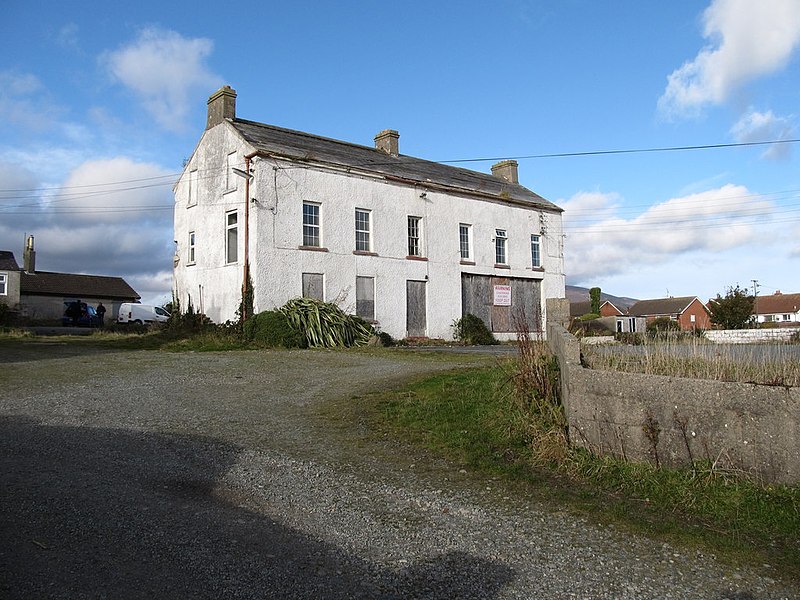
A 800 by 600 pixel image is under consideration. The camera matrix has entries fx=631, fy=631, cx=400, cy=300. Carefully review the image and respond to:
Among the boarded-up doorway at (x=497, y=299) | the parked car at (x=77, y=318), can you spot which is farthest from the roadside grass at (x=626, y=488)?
the parked car at (x=77, y=318)

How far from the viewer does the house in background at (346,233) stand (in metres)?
20.7

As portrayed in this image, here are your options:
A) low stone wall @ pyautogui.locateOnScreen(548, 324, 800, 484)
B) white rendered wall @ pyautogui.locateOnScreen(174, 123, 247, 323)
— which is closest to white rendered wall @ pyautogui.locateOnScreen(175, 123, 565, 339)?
white rendered wall @ pyautogui.locateOnScreen(174, 123, 247, 323)

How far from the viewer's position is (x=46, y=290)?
52.3 m

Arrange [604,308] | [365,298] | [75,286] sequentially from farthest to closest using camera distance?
[604,308] < [75,286] < [365,298]

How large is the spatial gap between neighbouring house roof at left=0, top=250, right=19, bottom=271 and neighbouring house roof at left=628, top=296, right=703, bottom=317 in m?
67.7

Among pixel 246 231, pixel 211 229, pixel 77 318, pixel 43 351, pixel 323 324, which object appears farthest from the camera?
pixel 77 318

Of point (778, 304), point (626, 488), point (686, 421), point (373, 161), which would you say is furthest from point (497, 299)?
point (778, 304)

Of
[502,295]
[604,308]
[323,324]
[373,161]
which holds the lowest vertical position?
[323,324]

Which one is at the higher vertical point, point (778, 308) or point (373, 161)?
point (373, 161)

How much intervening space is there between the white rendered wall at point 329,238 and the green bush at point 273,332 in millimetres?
1290

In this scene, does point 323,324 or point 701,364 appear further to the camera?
point 323,324

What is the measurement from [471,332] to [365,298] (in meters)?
4.99

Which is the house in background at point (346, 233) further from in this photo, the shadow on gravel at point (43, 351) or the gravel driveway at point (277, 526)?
the gravel driveway at point (277, 526)

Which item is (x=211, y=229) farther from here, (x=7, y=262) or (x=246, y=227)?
(x=7, y=262)
